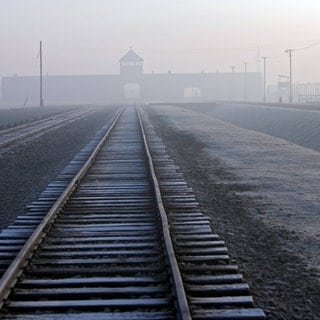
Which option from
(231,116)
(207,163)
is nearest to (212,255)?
(207,163)

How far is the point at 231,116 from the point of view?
232 ft

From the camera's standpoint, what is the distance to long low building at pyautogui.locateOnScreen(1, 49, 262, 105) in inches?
6363

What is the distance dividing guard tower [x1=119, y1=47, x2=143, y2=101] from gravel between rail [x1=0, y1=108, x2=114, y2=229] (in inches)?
5035

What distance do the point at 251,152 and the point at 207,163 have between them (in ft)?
15.5

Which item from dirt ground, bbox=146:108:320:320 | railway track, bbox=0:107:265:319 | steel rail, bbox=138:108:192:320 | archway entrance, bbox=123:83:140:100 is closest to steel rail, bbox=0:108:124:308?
railway track, bbox=0:107:265:319

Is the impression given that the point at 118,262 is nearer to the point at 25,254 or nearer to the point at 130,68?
the point at 25,254

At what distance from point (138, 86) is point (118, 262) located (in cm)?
15662

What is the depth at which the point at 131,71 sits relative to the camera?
159125 millimetres

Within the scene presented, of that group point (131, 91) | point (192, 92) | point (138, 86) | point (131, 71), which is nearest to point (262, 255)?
point (131, 71)

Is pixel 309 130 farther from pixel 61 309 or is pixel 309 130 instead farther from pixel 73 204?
pixel 61 309

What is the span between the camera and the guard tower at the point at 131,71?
159125 mm

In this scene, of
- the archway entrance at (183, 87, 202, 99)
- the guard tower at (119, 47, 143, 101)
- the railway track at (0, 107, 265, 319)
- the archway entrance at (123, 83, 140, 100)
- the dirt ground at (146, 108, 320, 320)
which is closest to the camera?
the railway track at (0, 107, 265, 319)

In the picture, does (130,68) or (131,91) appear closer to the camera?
(130,68)

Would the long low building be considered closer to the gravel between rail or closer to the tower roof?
the tower roof
